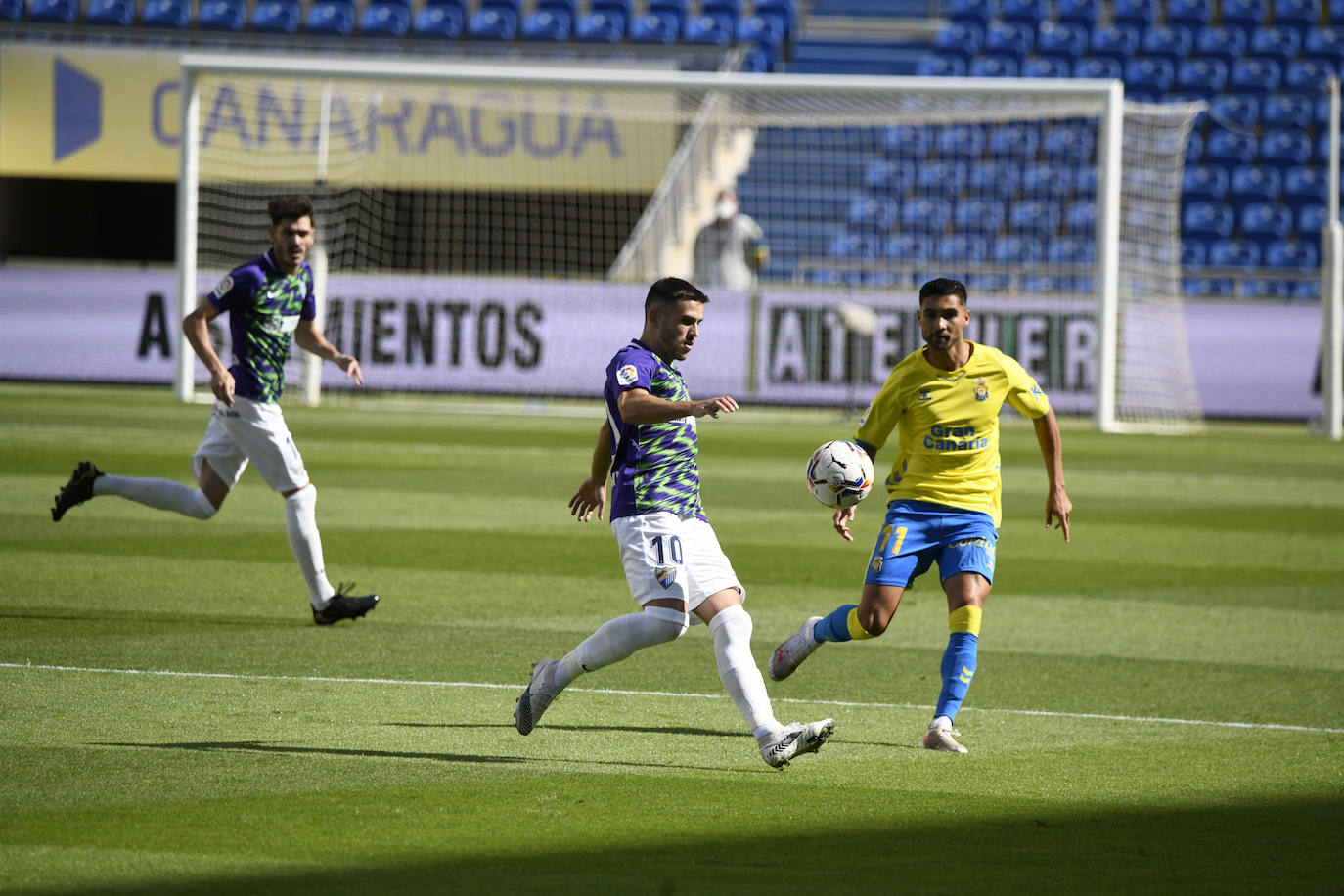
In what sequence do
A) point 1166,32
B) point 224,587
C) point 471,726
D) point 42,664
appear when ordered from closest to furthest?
1. point 471,726
2. point 42,664
3. point 224,587
4. point 1166,32

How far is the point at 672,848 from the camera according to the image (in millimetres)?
4656

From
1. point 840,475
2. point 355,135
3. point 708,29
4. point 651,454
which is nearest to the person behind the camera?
point 651,454

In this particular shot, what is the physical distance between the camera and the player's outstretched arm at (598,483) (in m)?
5.93

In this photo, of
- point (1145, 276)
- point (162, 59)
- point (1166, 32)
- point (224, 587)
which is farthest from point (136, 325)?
point (1166, 32)

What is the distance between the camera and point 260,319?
8430 mm

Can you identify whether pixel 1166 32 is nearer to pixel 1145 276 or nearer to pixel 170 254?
pixel 1145 276

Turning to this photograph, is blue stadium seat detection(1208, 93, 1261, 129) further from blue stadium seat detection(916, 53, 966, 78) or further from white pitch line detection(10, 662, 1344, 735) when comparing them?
white pitch line detection(10, 662, 1344, 735)

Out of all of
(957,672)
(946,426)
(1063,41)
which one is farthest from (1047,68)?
(957,672)

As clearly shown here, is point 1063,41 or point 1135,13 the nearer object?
point 1063,41

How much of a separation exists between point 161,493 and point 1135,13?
23774 mm

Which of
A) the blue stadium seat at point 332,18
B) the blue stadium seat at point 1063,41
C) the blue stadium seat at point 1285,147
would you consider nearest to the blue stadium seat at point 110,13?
the blue stadium seat at point 332,18

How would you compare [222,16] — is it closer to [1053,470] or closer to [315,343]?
[315,343]

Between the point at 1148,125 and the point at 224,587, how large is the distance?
1734 cm

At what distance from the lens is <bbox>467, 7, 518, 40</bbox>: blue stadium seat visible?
28.8m
